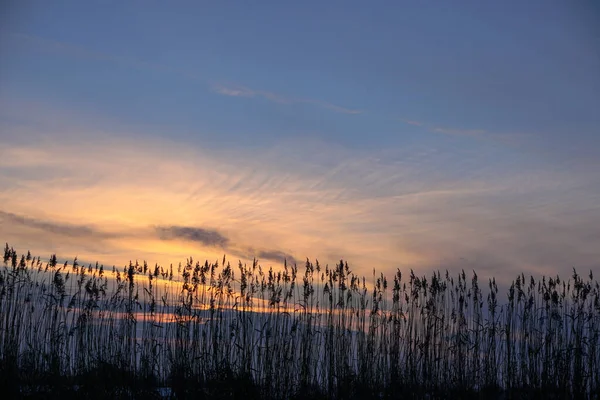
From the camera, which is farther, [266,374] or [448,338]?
[448,338]

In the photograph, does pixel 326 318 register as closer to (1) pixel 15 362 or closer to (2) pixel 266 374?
(2) pixel 266 374

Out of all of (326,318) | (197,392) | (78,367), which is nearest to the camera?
(197,392)

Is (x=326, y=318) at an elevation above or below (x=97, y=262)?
below

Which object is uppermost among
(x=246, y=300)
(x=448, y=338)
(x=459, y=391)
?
(x=246, y=300)

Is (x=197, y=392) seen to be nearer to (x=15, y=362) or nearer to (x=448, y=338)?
(x=15, y=362)

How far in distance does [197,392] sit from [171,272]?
1.92m

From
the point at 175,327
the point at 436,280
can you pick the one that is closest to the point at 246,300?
the point at 175,327

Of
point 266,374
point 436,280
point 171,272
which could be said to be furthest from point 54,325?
point 436,280

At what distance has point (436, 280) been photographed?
8.39 meters

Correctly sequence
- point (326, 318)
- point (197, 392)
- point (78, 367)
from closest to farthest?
1. point (197, 392)
2. point (78, 367)
3. point (326, 318)

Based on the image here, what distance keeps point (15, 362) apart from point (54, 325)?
745 mm

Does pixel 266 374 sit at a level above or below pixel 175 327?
below

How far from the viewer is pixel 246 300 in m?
7.70

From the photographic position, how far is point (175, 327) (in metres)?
7.62
